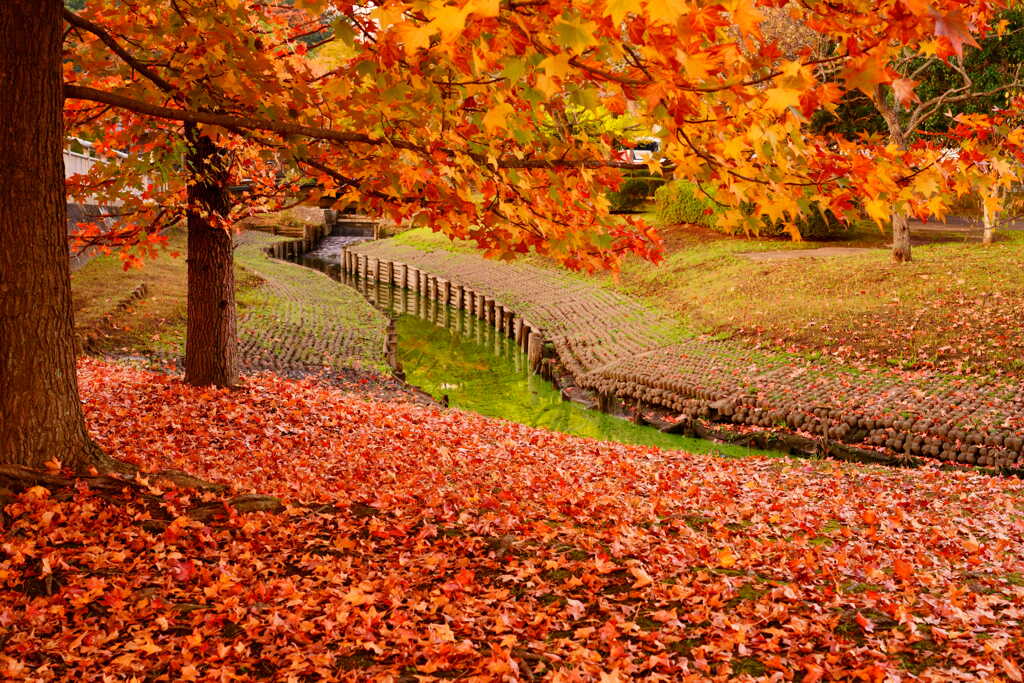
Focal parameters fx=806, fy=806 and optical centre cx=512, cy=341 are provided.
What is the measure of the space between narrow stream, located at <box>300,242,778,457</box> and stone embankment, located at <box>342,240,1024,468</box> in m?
0.45

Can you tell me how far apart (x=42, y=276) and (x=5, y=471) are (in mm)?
1354

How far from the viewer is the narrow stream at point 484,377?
1560 centimetres

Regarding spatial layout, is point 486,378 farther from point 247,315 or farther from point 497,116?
point 497,116

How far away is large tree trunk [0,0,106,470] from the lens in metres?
5.36

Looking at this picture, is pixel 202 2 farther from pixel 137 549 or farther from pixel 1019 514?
pixel 1019 514

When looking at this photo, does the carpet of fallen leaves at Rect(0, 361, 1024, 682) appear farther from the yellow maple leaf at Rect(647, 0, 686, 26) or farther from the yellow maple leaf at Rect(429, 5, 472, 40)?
the yellow maple leaf at Rect(647, 0, 686, 26)

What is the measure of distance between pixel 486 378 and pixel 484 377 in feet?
0.41

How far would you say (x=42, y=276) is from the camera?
5.55m

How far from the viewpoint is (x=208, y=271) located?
→ 10.9 metres

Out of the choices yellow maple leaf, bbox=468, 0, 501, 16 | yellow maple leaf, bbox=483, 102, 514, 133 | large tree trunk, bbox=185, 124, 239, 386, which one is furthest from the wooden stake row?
yellow maple leaf, bbox=468, 0, 501, 16

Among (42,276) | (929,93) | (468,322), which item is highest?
(929,93)

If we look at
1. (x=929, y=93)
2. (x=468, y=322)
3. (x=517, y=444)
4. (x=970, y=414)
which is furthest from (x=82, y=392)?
(x=929, y=93)

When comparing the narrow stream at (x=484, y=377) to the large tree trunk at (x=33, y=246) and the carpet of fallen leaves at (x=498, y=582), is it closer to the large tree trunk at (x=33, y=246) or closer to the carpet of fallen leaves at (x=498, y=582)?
the carpet of fallen leaves at (x=498, y=582)

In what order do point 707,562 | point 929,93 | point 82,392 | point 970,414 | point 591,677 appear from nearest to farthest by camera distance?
point 591,677, point 707,562, point 82,392, point 970,414, point 929,93
